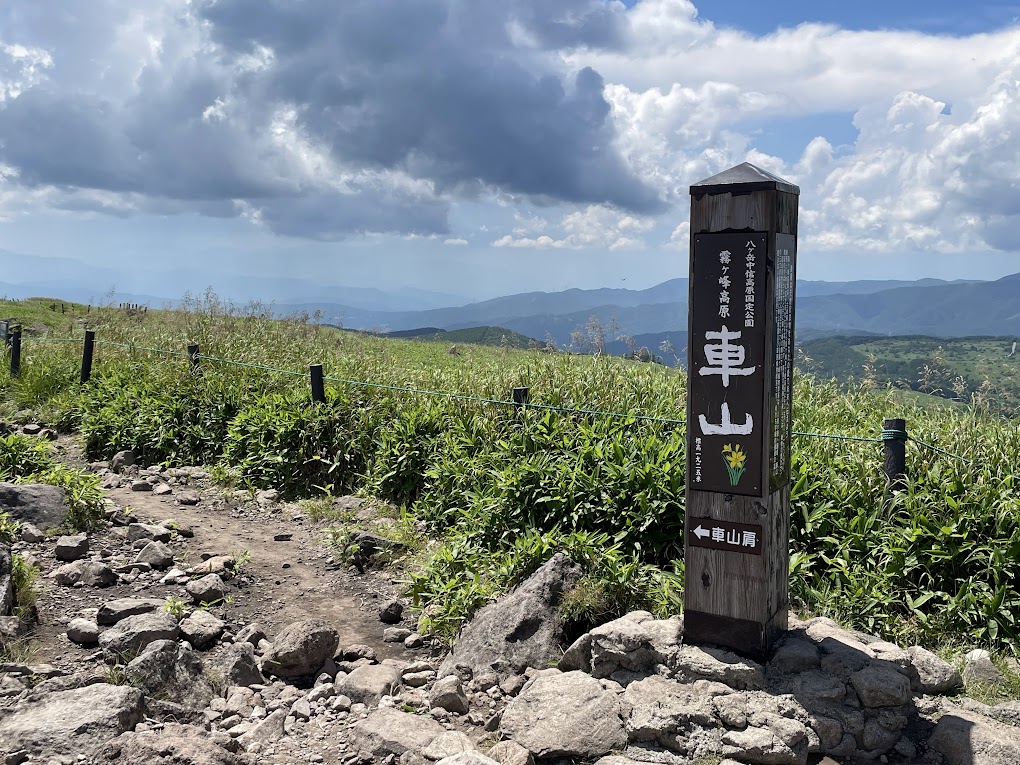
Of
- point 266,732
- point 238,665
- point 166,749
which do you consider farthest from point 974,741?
point 238,665

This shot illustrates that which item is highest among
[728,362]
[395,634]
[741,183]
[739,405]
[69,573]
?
[741,183]

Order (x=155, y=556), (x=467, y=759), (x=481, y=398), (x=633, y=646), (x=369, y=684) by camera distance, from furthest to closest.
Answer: (x=481, y=398) < (x=155, y=556) < (x=369, y=684) < (x=633, y=646) < (x=467, y=759)

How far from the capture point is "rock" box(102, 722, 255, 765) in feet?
11.1

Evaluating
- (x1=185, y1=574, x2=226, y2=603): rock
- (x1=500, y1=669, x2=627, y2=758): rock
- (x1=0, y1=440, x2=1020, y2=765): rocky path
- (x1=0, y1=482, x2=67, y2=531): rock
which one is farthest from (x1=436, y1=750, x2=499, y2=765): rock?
(x1=0, y1=482, x2=67, y2=531): rock

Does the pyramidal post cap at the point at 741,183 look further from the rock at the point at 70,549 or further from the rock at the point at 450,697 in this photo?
the rock at the point at 70,549

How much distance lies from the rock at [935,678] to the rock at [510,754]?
80.7 inches

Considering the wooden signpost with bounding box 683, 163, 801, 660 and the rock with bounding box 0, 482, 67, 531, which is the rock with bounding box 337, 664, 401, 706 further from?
the rock with bounding box 0, 482, 67, 531

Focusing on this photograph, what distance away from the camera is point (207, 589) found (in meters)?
5.59

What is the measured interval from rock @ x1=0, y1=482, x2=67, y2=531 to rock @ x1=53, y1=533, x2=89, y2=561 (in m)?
0.48

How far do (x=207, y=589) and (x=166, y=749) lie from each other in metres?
2.25

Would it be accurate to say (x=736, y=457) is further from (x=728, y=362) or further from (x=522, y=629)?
(x=522, y=629)

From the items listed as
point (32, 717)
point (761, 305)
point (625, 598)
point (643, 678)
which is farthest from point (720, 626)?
point (32, 717)

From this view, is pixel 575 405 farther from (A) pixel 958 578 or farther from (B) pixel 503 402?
(A) pixel 958 578

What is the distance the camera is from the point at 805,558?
5.12 metres
